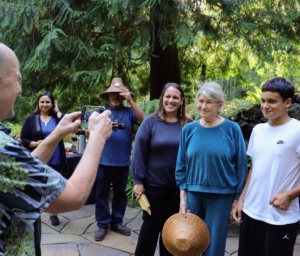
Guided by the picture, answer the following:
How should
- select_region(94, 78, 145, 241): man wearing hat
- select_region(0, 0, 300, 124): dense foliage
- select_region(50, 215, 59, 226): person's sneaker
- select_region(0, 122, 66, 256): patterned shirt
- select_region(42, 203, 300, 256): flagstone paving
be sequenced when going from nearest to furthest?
select_region(0, 122, 66, 256): patterned shirt, select_region(42, 203, 300, 256): flagstone paving, select_region(94, 78, 145, 241): man wearing hat, select_region(50, 215, 59, 226): person's sneaker, select_region(0, 0, 300, 124): dense foliage

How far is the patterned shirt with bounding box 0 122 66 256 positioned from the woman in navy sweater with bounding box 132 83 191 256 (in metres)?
1.94

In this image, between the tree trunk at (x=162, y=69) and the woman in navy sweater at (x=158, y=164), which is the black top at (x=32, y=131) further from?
the tree trunk at (x=162, y=69)

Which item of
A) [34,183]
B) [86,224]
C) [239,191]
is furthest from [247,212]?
[86,224]

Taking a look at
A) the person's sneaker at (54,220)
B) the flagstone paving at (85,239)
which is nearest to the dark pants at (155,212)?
the flagstone paving at (85,239)

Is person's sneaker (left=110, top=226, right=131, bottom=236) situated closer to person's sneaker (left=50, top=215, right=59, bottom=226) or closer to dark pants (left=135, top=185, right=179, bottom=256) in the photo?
person's sneaker (left=50, top=215, right=59, bottom=226)

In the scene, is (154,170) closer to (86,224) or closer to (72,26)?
(86,224)

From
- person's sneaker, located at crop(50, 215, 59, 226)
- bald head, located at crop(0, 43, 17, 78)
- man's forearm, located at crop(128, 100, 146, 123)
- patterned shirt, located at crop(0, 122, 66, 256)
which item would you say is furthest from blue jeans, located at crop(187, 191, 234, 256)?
person's sneaker, located at crop(50, 215, 59, 226)

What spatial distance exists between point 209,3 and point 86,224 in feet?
12.3

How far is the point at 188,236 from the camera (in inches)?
102

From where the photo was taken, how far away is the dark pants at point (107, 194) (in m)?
4.12

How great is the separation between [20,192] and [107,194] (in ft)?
10.6

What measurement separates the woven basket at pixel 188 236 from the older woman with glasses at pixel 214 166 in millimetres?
94

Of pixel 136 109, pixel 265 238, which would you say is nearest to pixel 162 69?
pixel 136 109

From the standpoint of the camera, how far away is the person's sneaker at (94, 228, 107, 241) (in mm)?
4047
